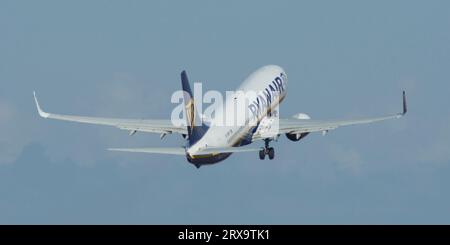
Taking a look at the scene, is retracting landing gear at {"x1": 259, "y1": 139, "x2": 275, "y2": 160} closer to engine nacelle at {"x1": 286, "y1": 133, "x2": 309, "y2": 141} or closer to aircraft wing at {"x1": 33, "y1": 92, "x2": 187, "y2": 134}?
engine nacelle at {"x1": 286, "y1": 133, "x2": 309, "y2": 141}

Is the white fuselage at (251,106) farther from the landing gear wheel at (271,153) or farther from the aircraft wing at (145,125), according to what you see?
the aircraft wing at (145,125)

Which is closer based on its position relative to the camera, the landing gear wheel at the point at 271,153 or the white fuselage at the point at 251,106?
the white fuselage at the point at 251,106

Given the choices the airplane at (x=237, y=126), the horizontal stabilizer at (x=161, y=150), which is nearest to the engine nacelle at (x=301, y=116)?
the airplane at (x=237, y=126)

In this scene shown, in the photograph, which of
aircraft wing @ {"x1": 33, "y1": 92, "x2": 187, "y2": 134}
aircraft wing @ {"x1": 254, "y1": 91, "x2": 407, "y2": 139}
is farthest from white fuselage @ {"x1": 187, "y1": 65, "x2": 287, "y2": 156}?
aircraft wing @ {"x1": 33, "y1": 92, "x2": 187, "y2": 134}

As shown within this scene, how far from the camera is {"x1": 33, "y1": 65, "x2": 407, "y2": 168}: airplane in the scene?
386ft

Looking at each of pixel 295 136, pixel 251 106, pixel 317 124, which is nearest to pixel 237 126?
pixel 251 106

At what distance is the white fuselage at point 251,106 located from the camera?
120 metres

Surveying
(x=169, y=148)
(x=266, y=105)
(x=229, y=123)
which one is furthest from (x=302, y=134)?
(x=169, y=148)

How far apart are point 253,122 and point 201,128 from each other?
9821 millimetres

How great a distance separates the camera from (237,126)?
124 metres

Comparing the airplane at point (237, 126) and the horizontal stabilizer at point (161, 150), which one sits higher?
the airplane at point (237, 126)

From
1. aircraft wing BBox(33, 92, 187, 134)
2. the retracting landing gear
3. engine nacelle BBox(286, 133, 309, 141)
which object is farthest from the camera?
engine nacelle BBox(286, 133, 309, 141)

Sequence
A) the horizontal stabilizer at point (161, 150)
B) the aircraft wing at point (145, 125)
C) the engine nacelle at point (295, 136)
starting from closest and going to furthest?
the horizontal stabilizer at point (161, 150) → the aircraft wing at point (145, 125) → the engine nacelle at point (295, 136)

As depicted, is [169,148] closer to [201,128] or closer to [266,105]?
[201,128]
